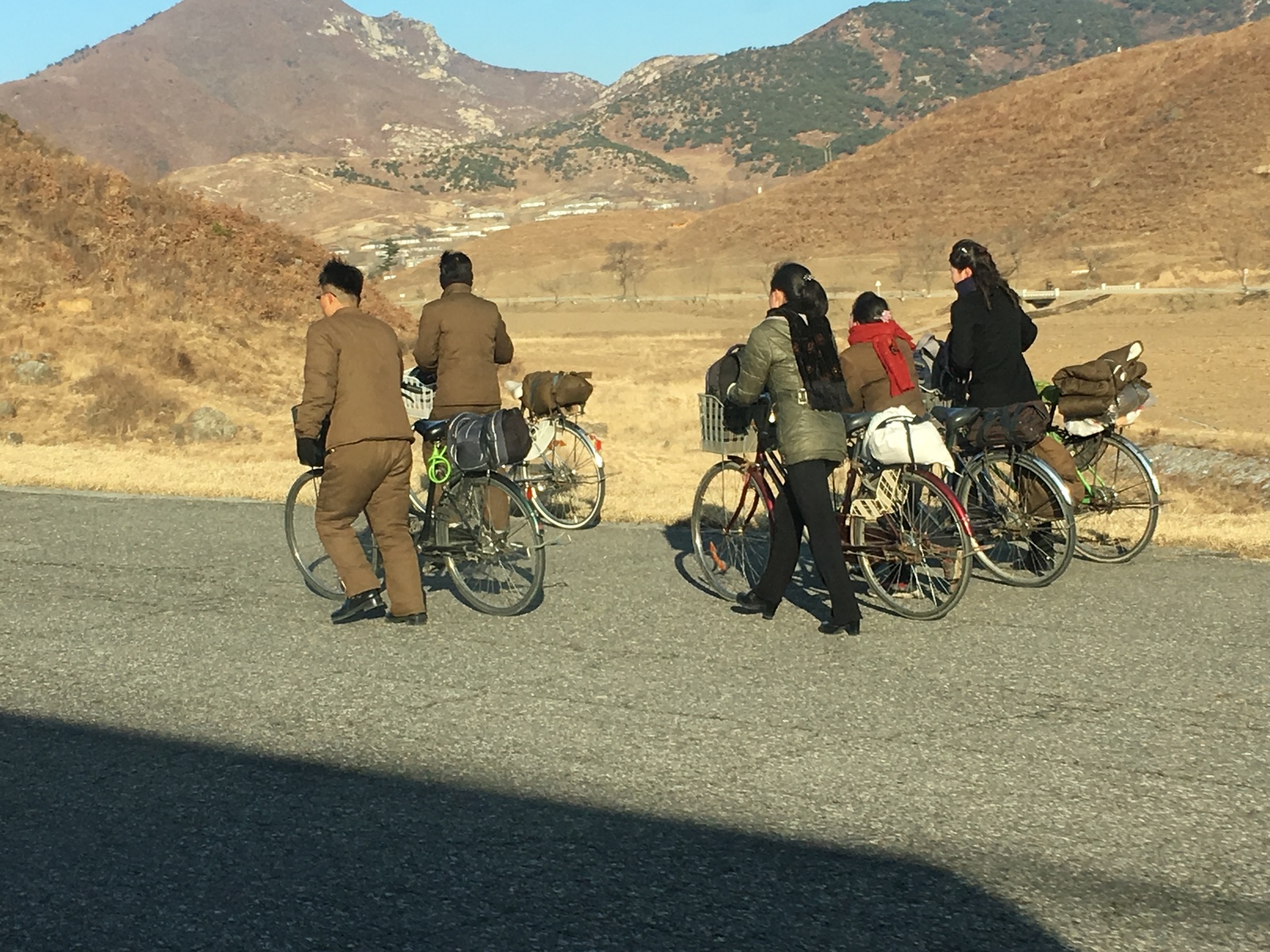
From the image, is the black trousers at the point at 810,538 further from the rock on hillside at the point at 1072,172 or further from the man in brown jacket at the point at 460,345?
the rock on hillside at the point at 1072,172

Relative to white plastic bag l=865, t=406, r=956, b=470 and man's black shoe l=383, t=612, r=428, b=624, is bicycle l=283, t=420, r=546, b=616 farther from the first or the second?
white plastic bag l=865, t=406, r=956, b=470

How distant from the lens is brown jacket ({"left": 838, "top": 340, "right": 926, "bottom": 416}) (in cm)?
816

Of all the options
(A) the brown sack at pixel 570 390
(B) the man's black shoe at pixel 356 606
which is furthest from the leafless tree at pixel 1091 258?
(B) the man's black shoe at pixel 356 606

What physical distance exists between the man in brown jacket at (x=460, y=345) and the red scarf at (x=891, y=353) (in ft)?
8.13

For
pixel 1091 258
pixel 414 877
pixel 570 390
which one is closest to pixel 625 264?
pixel 1091 258

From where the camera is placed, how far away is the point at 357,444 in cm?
735

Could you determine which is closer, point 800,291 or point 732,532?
point 800,291

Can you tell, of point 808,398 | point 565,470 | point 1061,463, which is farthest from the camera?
point 565,470

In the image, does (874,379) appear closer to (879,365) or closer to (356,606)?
(879,365)

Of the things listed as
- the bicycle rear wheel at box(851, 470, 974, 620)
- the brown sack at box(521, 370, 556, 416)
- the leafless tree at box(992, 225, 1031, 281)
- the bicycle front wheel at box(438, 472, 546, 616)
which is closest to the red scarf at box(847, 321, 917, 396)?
the bicycle rear wheel at box(851, 470, 974, 620)

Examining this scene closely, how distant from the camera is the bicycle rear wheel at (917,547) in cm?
714

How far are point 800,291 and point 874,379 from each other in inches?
53.5

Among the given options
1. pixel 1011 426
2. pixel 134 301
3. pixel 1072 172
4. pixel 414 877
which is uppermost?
pixel 1072 172

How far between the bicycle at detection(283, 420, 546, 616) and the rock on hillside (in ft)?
210
